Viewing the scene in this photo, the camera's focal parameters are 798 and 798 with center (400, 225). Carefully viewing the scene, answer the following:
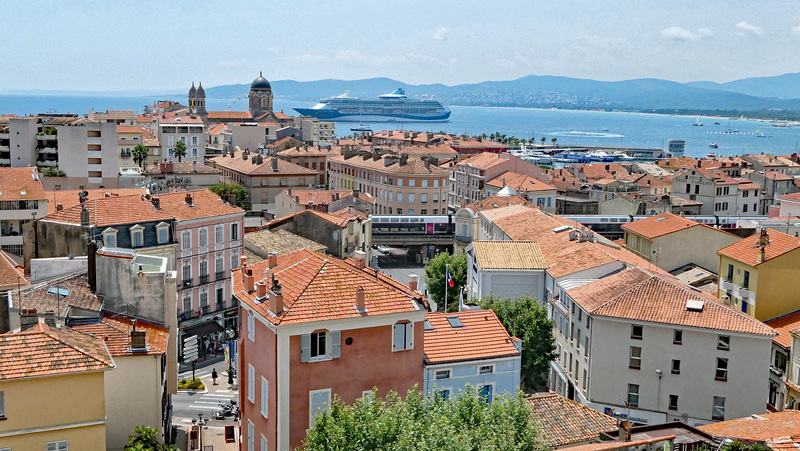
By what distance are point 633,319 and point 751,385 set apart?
16.5 feet

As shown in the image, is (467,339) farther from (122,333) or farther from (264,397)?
(122,333)

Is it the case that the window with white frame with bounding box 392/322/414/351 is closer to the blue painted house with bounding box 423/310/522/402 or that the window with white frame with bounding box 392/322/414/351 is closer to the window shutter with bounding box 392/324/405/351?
the window shutter with bounding box 392/324/405/351

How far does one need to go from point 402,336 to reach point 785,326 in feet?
77.4

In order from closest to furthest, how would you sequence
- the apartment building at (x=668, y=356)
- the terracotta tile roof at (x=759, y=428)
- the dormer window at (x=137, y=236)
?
the terracotta tile roof at (x=759, y=428)
the apartment building at (x=668, y=356)
the dormer window at (x=137, y=236)

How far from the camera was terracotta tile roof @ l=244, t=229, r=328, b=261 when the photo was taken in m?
48.9

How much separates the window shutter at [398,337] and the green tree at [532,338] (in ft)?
44.6

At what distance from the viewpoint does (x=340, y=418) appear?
54.9ft

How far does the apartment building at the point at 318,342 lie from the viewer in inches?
786

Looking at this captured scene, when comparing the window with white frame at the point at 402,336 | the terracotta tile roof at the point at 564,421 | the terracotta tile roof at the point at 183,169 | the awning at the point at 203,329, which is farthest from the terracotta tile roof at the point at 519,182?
the window with white frame at the point at 402,336

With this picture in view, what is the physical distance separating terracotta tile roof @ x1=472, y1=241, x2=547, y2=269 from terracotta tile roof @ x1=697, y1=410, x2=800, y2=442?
64.5ft

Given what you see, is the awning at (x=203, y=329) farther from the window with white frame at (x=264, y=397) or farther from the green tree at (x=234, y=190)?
the green tree at (x=234, y=190)

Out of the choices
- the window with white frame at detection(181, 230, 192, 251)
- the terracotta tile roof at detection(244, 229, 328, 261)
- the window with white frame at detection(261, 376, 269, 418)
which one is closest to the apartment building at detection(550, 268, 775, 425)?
the window with white frame at detection(261, 376, 269, 418)

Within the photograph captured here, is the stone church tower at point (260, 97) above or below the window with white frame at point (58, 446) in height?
above

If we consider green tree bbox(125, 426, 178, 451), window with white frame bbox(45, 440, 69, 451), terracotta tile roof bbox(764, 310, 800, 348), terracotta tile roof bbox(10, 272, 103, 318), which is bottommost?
terracotta tile roof bbox(764, 310, 800, 348)
